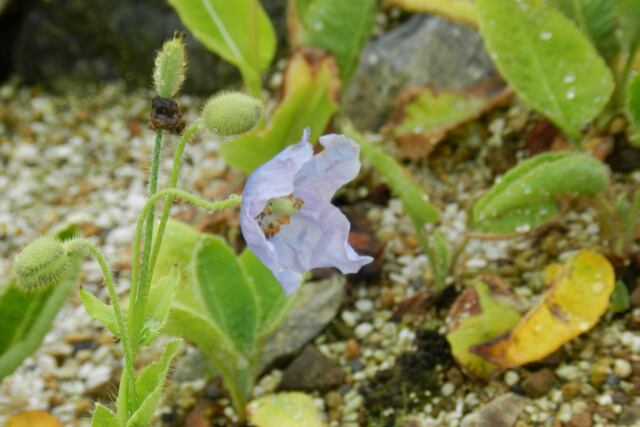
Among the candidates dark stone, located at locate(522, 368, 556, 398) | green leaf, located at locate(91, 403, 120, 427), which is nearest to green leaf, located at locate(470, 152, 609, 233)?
dark stone, located at locate(522, 368, 556, 398)

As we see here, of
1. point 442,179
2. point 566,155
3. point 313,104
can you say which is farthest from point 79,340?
point 566,155

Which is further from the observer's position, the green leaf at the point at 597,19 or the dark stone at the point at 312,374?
the green leaf at the point at 597,19

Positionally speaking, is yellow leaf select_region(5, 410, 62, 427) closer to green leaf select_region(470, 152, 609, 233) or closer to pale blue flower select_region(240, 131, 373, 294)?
pale blue flower select_region(240, 131, 373, 294)

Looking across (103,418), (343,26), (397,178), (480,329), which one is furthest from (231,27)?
(103,418)

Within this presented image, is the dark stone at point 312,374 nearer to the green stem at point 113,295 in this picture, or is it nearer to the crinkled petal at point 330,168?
the green stem at point 113,295

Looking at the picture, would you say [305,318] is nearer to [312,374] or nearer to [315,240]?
[312,374]

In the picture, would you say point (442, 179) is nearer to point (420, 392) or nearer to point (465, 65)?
point (465, 65)

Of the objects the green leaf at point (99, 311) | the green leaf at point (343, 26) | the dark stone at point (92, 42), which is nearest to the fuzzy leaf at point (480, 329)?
the green leaf at point (99, 311)
